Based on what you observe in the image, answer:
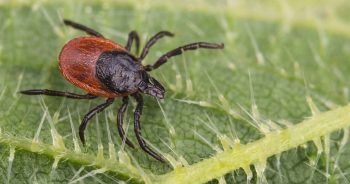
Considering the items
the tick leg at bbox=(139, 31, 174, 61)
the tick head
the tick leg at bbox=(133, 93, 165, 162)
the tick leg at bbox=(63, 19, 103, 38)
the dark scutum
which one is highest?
the tick leg at bbox=(63, 19, 103, 38)

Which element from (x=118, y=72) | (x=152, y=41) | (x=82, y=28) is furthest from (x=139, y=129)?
(x=82, y=28)

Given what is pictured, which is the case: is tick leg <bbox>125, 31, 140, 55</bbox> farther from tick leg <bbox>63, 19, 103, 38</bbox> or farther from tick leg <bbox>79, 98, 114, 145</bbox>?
tick leg <bbox>79, 98, 114, 145</bbox>

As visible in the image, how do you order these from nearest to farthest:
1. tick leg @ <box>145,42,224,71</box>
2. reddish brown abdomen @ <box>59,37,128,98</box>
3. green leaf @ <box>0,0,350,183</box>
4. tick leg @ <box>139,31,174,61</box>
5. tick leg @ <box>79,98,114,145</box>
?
1. green leaf @ <box>0,0,350,183</box>
2. tick leg @ <box>79,98,114,145</box>
3. reddish brown abdomen @ <box>59,37,128,98</box>
4. tick leg @ <box>145,42,224,71</box>
5. tick leg @ <box>139,31,174,61</box>

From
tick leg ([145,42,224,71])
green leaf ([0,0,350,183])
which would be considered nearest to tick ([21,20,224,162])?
green leaf ([0,0,350,183])

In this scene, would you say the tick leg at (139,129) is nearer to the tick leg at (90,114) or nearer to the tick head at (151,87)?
the tick head at (151,87)

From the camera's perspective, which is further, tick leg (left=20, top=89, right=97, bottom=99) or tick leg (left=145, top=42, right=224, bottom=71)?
tick leg (left=145, top=42, right=224, bottom=71)

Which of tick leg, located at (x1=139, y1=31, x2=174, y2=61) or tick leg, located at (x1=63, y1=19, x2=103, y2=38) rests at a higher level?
tick leg, located at (x1=63, y1=19, x2=103, y2=38)

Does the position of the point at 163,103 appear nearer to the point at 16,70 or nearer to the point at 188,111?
the point at 188,111
